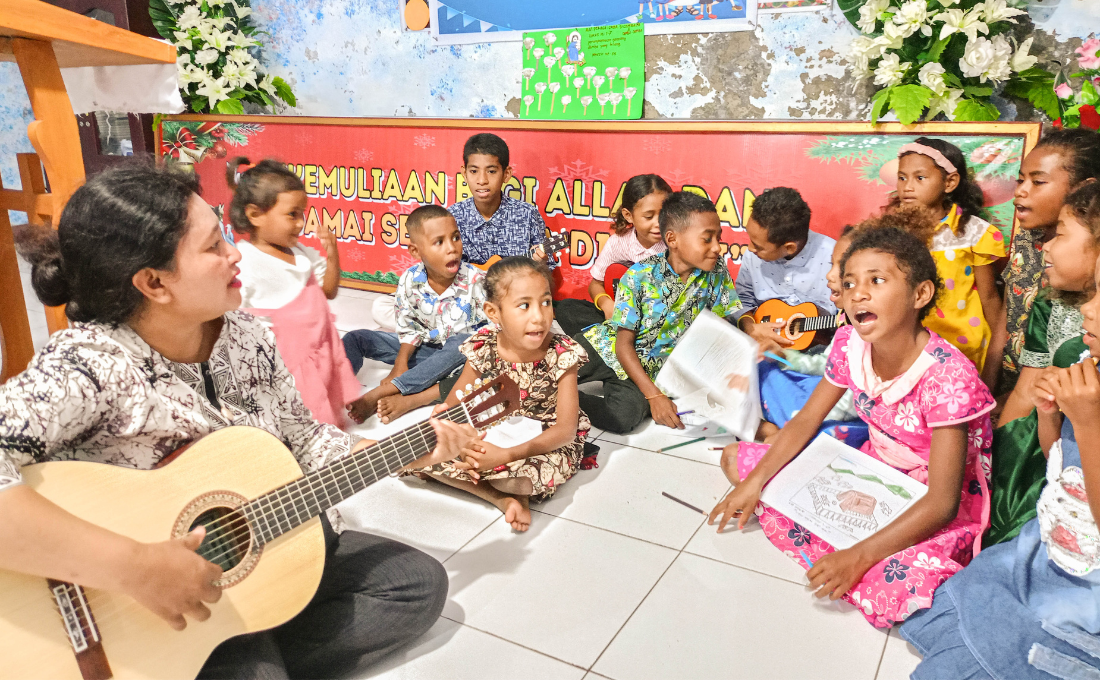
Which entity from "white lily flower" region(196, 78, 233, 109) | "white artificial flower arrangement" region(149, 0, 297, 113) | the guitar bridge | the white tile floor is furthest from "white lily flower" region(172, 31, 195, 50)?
the guitar bridge

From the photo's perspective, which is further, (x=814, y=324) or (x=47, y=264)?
(x=814, y=324)

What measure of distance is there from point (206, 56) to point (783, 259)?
4185 mm

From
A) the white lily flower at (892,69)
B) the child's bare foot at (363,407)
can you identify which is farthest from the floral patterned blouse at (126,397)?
the white lily flower at (892,69)

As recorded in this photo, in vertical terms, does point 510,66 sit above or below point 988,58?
above

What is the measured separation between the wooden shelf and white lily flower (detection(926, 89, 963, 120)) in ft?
9.57

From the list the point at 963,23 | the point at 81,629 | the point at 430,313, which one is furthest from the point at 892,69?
the point at 81,629

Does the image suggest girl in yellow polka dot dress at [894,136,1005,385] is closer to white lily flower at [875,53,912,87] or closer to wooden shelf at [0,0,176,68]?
white lily flower at [875,53,912,87]

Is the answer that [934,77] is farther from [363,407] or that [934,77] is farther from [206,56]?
[206,56]

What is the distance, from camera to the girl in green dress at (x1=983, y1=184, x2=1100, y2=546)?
1823 millimetres

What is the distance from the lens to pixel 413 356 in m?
3.32

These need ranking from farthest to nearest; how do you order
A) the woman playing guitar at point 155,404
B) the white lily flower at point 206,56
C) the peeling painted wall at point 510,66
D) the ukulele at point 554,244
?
the white lily flower at point 206,56 < the ukulele at point 554,244 < the peeling painted wall at point 510,66 < the woman playing guitar at point 155,404

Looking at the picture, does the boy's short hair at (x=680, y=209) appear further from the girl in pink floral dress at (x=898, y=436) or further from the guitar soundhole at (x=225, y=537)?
the guitar soundhole at (x=225, y=537)

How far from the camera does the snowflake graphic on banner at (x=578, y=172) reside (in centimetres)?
391

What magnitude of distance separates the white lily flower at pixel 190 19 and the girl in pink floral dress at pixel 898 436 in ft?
16.1
